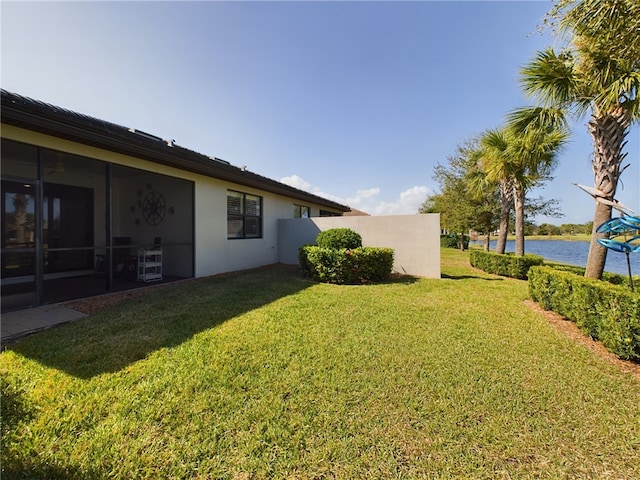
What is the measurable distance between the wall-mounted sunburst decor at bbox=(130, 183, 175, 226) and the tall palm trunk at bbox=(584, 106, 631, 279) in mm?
10338

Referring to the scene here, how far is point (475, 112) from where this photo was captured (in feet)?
30.2

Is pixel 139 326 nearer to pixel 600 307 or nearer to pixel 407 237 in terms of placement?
pixel 600 307

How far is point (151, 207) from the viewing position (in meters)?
8.38

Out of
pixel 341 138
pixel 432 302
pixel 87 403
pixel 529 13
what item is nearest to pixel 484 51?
pixel 529 13

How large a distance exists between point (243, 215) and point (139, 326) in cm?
603

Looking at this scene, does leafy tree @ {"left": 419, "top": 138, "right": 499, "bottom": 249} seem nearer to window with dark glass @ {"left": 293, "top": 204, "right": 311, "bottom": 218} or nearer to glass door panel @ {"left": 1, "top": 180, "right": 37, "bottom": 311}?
window with dark glass @ {"left": 293, "top": 204, "right": 311, "bottom": 218}

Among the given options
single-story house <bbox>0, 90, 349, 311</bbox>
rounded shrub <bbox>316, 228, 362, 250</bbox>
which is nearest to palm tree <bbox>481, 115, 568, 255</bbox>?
rounded shrub <bbox>316, 228, 362, 250</bbox>

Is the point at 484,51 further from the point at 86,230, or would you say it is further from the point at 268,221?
the point at 86,230

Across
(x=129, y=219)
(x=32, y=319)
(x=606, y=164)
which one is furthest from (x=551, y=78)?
(x=129, y=219)

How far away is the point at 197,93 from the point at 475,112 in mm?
9479

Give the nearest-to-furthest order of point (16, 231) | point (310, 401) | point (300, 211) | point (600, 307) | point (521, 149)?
point (310, 401) → point (600, 307) → point (16, 231) → point (521, 149) → point (300, 211)

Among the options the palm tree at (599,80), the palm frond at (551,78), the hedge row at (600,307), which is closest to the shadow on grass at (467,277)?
the hedge row at (600,307)

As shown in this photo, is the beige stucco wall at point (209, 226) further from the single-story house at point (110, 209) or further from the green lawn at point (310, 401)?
the green lawn at point (310, 401)

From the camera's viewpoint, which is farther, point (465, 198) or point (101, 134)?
point (465, 198)
